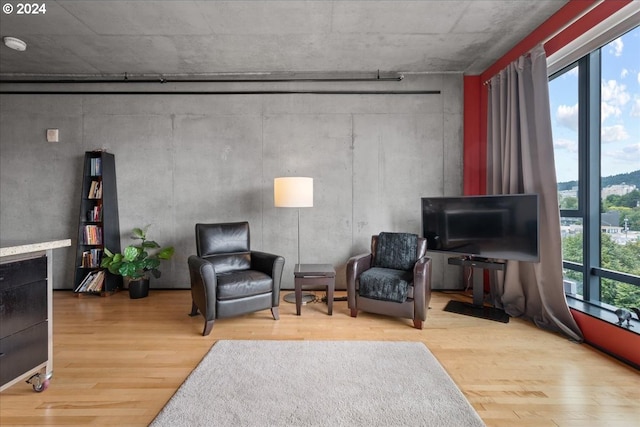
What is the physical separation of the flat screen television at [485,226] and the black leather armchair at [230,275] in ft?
6.13

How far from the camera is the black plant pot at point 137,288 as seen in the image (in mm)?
3768

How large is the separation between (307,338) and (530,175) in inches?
108

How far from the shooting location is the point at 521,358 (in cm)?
230

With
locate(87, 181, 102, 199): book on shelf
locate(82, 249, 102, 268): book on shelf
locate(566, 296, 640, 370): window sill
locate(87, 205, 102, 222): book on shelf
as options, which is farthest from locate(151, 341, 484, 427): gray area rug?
locate(87, 181, 102, 199): book on shelf

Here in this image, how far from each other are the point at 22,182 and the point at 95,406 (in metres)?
3.96

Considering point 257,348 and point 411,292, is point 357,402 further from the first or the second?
point 411,292

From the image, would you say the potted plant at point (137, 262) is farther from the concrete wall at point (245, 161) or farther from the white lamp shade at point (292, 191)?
the white lamp shade at point (292, 191)

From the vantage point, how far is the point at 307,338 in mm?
2635

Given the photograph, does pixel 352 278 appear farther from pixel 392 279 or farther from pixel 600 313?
pixel 600 313

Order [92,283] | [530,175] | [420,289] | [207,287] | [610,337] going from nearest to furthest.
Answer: [610,337], [207,287], [420,289], [530,175], [92,283]

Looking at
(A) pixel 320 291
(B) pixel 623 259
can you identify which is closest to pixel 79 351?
(A) pixel 320 291

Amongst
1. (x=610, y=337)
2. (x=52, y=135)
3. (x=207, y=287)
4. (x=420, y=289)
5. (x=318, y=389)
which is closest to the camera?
(x=318, y=389)

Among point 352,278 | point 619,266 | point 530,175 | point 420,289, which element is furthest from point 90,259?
point 619,266

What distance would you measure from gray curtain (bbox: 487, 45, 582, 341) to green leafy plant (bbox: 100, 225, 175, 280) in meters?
4.20
